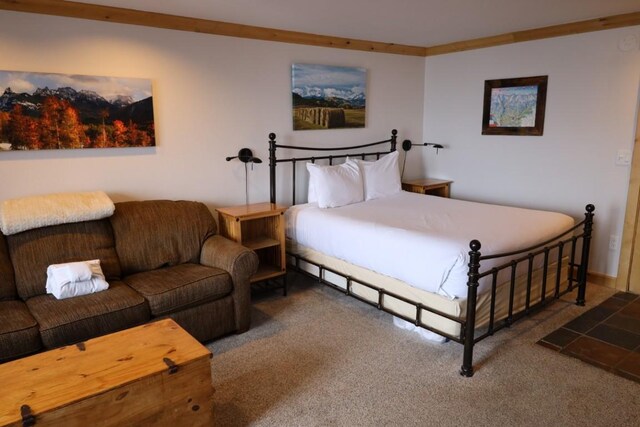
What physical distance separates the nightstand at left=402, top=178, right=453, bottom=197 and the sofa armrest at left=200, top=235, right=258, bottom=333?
2.42 meters

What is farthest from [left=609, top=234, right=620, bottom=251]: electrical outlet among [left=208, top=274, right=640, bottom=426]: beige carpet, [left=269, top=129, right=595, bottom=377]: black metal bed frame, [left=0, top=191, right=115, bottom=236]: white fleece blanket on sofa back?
[left=0, top=191, right=115, bottom=236]: white fleece blanket on sofa back

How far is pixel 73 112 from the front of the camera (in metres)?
3.22

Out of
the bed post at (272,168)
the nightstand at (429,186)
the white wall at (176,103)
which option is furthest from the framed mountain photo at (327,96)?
the nightstand at (429,186)

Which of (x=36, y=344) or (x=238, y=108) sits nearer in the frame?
(x=36, y=344)

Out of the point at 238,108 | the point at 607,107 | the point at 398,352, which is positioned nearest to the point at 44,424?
the point at 398,352

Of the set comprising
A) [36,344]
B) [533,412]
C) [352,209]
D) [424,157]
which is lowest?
[533,412]

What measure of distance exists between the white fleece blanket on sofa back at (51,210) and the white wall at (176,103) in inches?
9.7

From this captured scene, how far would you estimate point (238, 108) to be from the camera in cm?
399

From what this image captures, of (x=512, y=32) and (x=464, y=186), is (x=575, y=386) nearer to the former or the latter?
(x=464, y=186)

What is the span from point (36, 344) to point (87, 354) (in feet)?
1.71

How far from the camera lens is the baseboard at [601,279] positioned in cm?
402

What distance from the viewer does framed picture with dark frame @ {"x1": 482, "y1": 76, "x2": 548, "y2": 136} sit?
4277 mm

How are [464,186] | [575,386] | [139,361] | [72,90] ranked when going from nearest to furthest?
[139,361], [575,386], [72,90], [464,186]

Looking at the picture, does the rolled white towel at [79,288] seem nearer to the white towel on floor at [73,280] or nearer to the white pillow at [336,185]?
the white towel on floor at [73,280]
